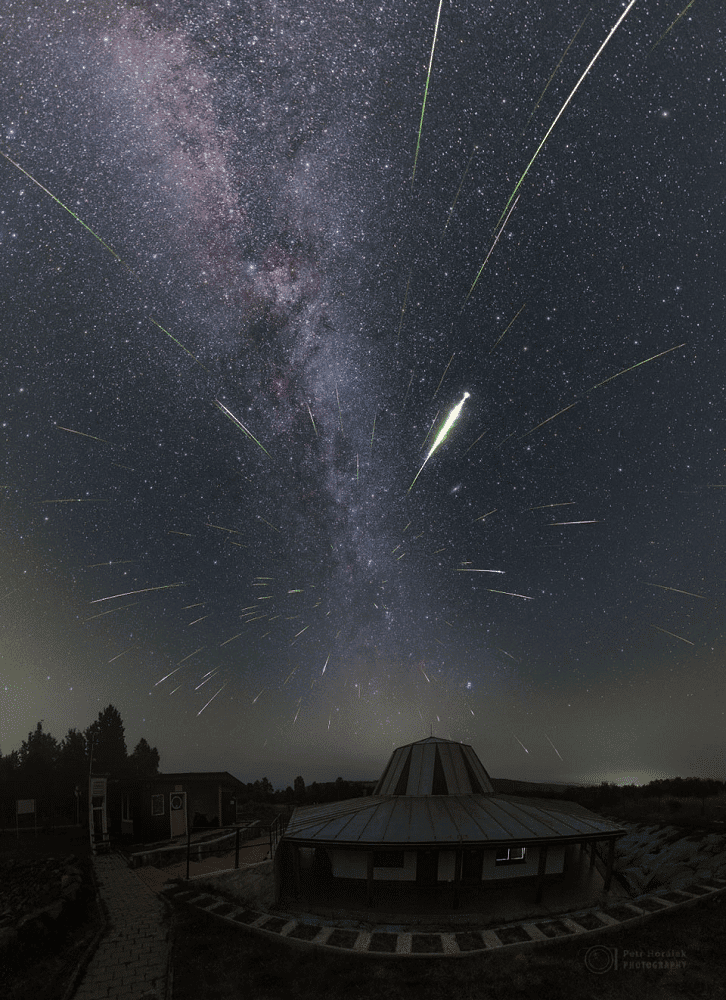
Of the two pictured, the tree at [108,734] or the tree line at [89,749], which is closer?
the tree line at [89,749]

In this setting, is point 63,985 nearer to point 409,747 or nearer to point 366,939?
point 366,939

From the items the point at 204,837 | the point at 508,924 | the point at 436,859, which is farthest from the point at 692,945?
the point at 204,837

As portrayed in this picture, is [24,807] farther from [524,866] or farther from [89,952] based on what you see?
[524,866]

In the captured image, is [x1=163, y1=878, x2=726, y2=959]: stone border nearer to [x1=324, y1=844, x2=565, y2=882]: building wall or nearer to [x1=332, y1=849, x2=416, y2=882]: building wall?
[x1=324, y1=844, x2=565, y2=882]: building wall

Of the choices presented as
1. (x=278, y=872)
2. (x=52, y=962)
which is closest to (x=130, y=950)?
(x=52, y=962)

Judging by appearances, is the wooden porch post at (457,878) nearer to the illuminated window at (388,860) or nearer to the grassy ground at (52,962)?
the illuminated window at (388,860)

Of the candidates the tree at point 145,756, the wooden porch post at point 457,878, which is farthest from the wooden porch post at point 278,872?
the tree at point 145,756
